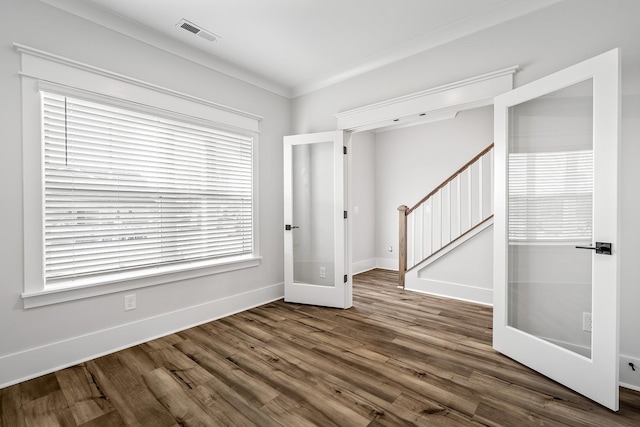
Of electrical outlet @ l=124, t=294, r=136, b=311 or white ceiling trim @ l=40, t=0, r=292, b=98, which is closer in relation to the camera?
white ceiling trim @ l=40, t=0, r=292, b=98

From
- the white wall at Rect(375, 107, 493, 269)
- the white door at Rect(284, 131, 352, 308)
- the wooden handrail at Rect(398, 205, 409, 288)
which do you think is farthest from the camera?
the white wall at Rect(375, 107, 493, 269)

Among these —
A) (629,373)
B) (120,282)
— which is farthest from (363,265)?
(120,282)

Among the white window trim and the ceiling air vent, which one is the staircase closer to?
the white window trim

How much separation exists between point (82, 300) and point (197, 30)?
249cm

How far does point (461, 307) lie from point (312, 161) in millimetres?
2545

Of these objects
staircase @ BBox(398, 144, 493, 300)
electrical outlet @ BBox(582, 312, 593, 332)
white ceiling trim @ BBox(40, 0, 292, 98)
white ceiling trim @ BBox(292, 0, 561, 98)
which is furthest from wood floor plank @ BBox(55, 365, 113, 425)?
staircase @ BBox(398, 144, 493, 300)

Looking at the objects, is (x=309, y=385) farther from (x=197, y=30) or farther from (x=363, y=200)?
(x=363, y=200)

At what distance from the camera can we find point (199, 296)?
3.04m

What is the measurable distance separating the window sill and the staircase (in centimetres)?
256

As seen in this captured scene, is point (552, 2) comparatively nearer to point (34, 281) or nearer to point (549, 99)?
point (549, 99)

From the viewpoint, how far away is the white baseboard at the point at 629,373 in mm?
1883

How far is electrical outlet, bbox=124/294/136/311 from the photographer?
8.24 ft

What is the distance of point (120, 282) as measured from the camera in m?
2.46

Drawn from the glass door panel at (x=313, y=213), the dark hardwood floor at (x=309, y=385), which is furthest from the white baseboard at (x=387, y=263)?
the dark hardwood floor at (x=309, y=385)
